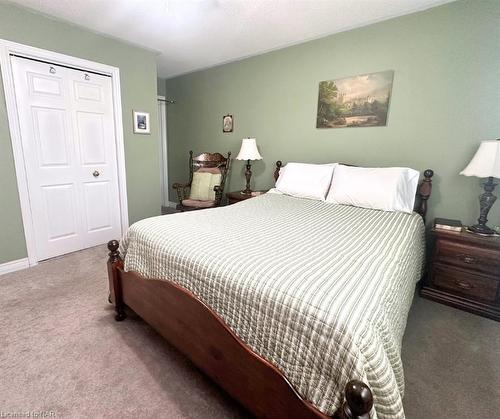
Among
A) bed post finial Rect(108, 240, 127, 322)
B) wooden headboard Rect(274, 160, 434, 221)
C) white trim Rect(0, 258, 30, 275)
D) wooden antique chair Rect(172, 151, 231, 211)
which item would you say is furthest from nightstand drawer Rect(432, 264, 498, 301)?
white trim Rect(0, 258, 30, 275)

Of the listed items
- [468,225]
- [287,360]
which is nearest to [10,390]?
[287,360]

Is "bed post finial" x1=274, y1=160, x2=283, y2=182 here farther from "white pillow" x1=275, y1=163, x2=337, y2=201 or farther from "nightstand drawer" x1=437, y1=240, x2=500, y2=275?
"nightstand drawer" x1=437, y1=240, x2=500, y2=275

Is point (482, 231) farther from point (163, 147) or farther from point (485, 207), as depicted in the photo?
point (163, 147)

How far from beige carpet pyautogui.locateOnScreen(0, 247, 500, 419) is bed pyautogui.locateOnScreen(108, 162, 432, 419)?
0.64 feet

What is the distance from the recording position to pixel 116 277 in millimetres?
1729

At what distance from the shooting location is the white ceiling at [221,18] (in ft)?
7.18

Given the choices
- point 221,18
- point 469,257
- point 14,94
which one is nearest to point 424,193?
point 469,257

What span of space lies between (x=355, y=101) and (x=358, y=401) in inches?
106

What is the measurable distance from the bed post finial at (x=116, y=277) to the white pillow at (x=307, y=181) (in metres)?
1.72

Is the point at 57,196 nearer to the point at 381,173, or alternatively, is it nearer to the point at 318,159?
the point at 318,159

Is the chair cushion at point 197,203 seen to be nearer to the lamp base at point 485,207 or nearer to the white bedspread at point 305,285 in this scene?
the white bedspread at point 305,285

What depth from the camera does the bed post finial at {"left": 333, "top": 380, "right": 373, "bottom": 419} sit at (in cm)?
63

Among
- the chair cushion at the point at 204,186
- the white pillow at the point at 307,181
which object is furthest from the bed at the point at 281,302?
the chair cushion at the point at 204,186

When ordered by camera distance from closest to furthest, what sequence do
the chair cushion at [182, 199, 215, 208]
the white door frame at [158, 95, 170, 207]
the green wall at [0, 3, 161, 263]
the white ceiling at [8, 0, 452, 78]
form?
the white ceiling at [8, 0, 452, 78] < the green wall at [0, 3, 161, 263] < the chair cushion at [182, 199, 215, 208] < the white door frame at [158, 95, 170, 207]
